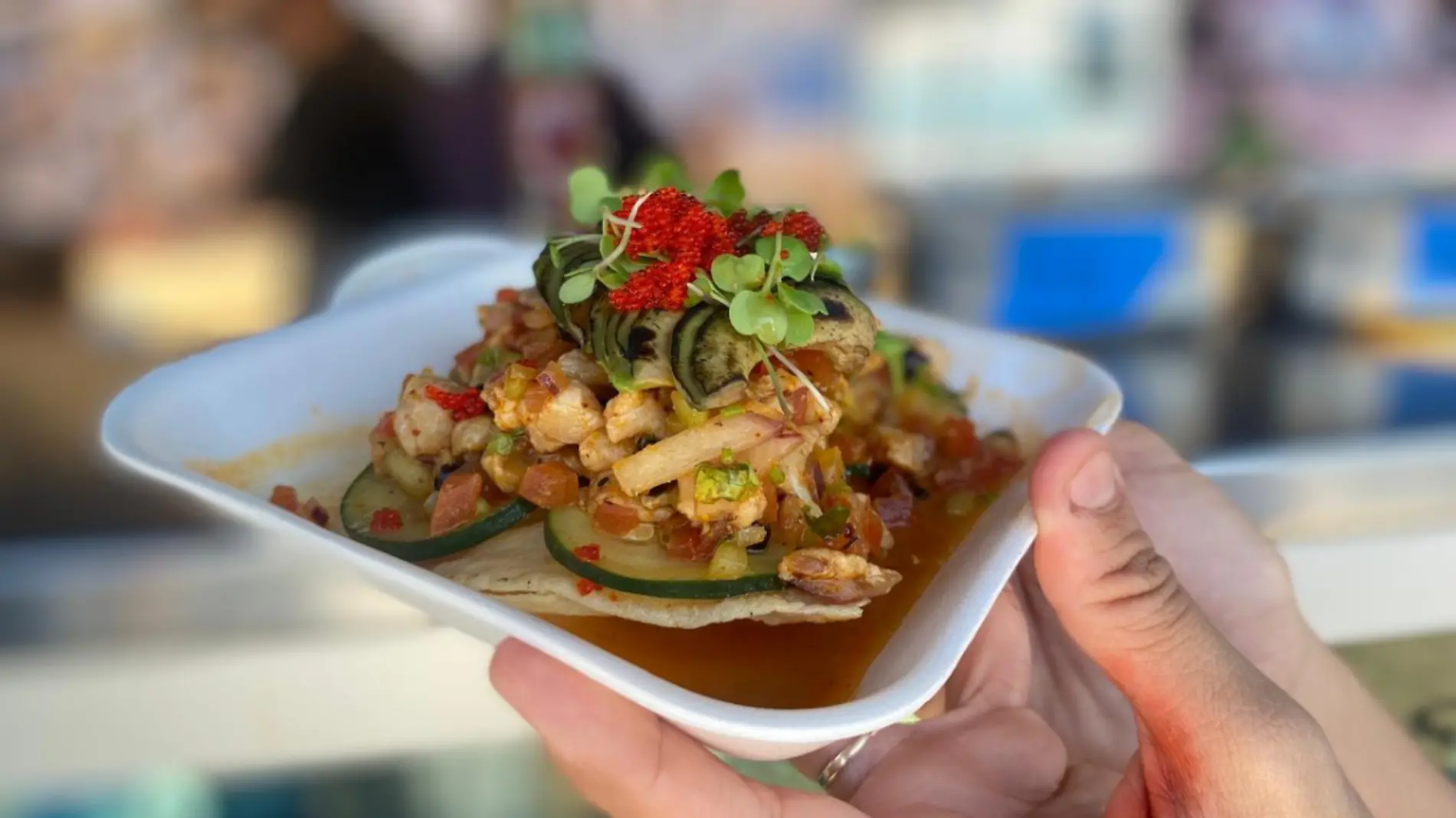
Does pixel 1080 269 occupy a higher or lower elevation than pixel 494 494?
lower

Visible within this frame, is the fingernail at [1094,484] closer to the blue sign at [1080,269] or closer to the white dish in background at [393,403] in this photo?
the white dish in background at [393,403]

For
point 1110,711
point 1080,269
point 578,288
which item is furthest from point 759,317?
point 1080,269

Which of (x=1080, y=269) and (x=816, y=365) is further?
(x=1080, y=269)

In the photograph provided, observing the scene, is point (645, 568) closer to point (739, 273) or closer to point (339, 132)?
point (739, 273)

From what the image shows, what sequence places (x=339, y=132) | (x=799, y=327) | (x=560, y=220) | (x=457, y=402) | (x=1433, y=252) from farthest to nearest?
(x=1433, y=252) → (x=560, y=220) → (x=339, y=132) → (x=457, y=402) → (x=799, y=327)

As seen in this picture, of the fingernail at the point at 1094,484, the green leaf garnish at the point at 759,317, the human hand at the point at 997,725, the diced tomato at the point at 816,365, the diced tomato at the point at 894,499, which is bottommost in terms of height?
the human hand at the point at 997,725

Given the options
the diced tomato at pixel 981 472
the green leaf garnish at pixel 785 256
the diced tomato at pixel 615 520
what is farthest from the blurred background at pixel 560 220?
the green leaf garnish at pixel 785 256

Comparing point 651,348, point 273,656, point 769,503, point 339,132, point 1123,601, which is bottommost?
point 273,656
